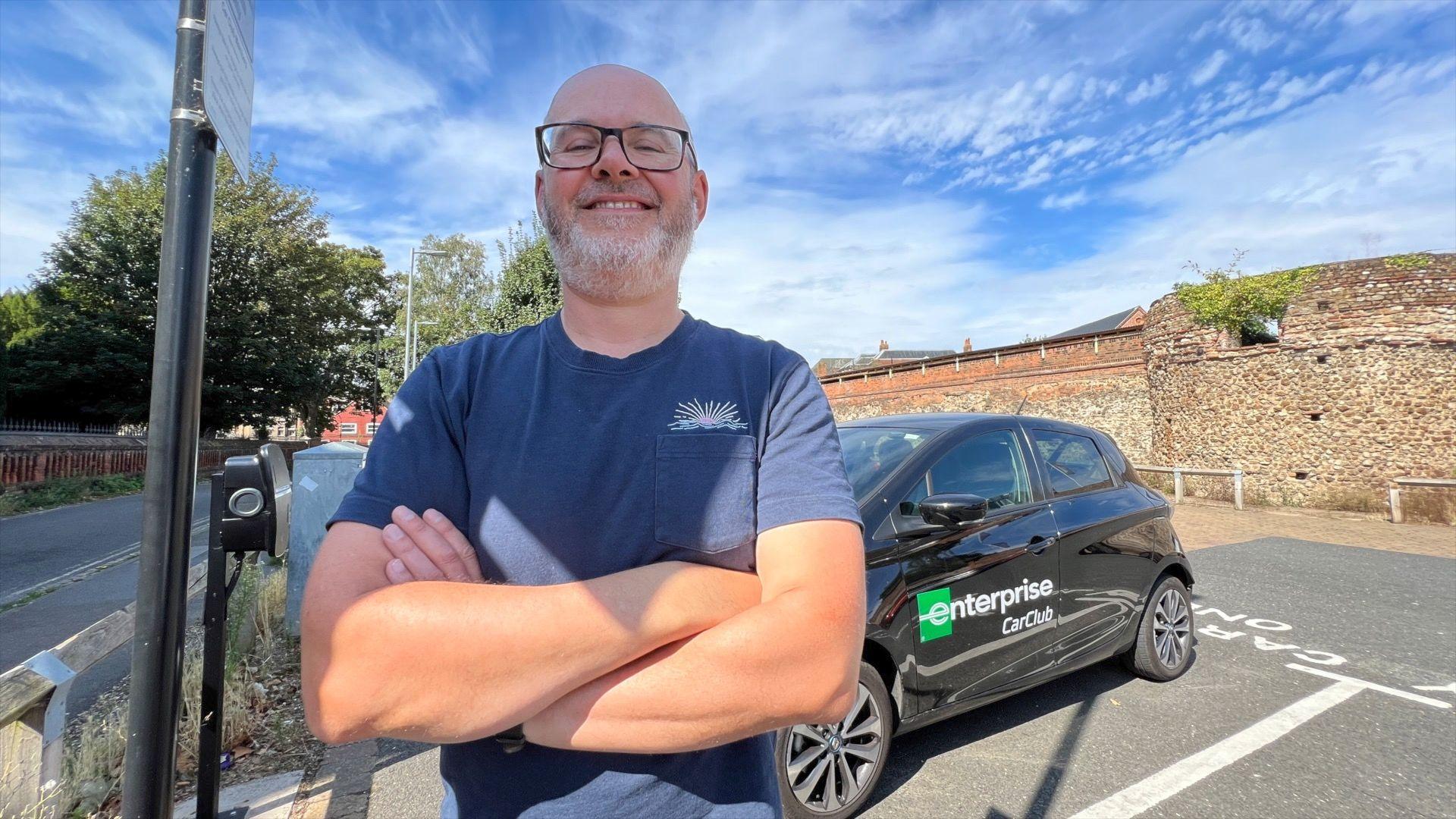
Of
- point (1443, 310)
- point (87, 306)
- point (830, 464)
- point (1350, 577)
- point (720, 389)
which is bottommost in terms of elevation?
point (1350, 577)

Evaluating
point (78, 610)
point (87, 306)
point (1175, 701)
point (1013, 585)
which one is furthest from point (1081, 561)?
point (87, 306)

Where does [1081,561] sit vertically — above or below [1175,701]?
above

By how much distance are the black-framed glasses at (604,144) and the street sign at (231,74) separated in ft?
2.16

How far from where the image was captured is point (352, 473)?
5.91 metres

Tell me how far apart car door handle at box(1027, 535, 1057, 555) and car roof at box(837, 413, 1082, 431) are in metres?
0.74

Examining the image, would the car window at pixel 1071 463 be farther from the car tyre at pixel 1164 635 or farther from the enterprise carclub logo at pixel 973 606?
the car tyre at pixel 1164 635

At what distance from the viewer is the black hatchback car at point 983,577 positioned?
3.18 meters

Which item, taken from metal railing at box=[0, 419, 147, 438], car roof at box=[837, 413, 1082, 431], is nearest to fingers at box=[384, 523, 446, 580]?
car roof at box=[837, 413, 1082, 431]

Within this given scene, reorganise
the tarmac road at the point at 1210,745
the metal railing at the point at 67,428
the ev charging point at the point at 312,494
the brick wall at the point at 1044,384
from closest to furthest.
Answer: the tarmac road at the point at 1210,745, the ev charging point at the point at 312,494, the metal railing at the point at 67,428, the brick wall at the point at 1044,384

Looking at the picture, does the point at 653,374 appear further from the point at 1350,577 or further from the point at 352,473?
the point at 1350,577

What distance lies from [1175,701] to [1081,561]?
1.29 meters

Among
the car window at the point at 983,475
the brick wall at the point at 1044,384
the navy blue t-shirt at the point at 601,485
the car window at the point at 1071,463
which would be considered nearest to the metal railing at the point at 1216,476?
the brick wall at the point at 1044,384

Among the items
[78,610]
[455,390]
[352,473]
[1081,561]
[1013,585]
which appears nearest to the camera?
[455,390]

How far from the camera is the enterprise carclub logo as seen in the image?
3.36 meters
